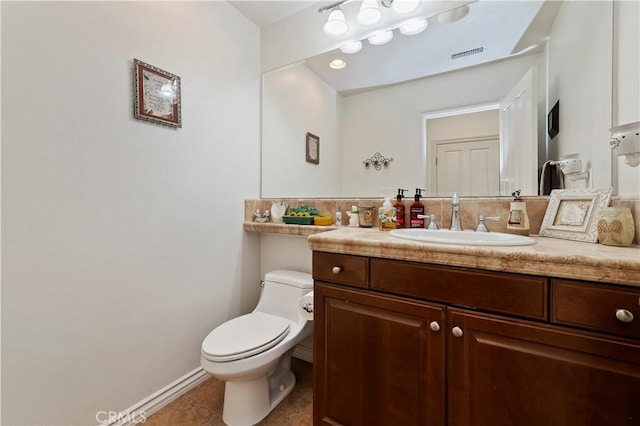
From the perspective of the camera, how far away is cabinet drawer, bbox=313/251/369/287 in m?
0.98

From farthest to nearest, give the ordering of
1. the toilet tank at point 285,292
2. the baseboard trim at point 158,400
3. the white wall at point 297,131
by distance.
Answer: the white wall at point 297,131
the toilet tank at point 285,292
the baseboard trim at point 158,400

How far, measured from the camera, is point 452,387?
819 millimetres

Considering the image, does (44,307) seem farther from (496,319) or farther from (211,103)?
(496,319)

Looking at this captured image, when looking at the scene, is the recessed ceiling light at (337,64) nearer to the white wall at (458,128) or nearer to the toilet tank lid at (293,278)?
the white wall at (458,128)

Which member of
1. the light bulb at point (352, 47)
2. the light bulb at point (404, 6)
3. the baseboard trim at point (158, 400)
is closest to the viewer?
the baseboard trim at point (158, 400)

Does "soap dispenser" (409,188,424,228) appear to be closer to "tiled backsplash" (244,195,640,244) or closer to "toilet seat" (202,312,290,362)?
"tiled backsplash" (244,195,640,244)

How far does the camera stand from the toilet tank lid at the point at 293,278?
1.56m

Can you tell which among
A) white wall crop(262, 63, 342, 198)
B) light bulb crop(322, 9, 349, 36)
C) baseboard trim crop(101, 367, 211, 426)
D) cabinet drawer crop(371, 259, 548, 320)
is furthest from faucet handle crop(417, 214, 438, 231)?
baseboard trim crop(101, 367, 211, 426)

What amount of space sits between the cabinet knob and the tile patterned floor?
1.28 m

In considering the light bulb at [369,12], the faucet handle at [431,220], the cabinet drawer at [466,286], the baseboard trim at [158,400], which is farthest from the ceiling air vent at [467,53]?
the baseboard trim at [158,400]

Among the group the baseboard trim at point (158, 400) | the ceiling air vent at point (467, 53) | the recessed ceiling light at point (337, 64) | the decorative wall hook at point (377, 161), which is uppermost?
the recessed ceiling light at point (337, 64)

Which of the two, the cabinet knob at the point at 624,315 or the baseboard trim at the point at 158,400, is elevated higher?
the cabinet knob at the point at 624,315

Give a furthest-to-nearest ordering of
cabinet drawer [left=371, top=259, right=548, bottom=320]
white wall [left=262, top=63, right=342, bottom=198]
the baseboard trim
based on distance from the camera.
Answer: white wall [left=262, top=63, right=342, bottom=198] < the baseboard trim < cabinet drawer [left=371, top=259, right=548, bottom=320]
